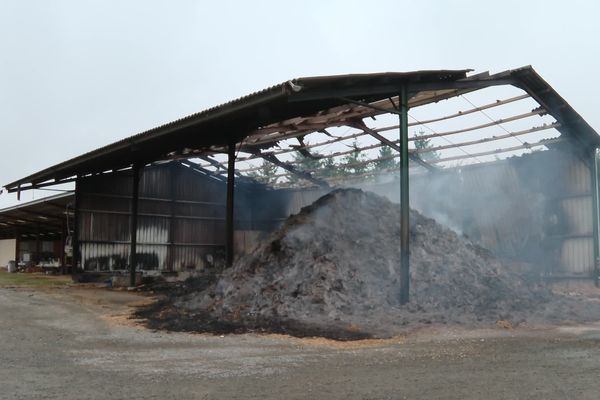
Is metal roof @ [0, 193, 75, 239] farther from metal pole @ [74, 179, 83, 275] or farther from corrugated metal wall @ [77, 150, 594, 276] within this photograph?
corrugated metal wall @ [77, 150, 594, 276]

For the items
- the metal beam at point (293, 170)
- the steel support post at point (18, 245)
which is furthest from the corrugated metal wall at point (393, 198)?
the steel support post at point (18, 245)

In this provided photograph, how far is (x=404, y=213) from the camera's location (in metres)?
11.5

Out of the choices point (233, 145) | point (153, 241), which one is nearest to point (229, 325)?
point (233, 145)

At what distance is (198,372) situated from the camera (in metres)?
6.23

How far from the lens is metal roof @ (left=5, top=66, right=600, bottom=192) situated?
37.6 feet

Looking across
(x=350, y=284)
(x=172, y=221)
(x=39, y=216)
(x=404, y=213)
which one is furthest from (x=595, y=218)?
(x=39, y=216)

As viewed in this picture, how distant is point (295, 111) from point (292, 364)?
862cm

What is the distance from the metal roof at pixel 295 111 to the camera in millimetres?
11461

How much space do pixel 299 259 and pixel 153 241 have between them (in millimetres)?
12527

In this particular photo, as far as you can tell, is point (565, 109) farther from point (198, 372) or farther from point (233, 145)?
point (198, 372)

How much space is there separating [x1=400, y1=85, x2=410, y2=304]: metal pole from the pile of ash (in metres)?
0.35

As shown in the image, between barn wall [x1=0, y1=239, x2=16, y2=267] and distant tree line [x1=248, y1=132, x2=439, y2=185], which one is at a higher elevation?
distant tree line [x1=248, y1=132, x2=439, y2=185]

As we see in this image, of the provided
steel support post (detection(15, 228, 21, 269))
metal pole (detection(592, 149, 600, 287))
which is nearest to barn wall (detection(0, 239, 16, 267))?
steel support post (detection(15, 228, 21, 269))

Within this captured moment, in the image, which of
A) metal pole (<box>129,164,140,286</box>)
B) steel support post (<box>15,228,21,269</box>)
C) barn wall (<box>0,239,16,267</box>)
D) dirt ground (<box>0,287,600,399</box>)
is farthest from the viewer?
barn wall (<box>0,239,16,267</box>)
